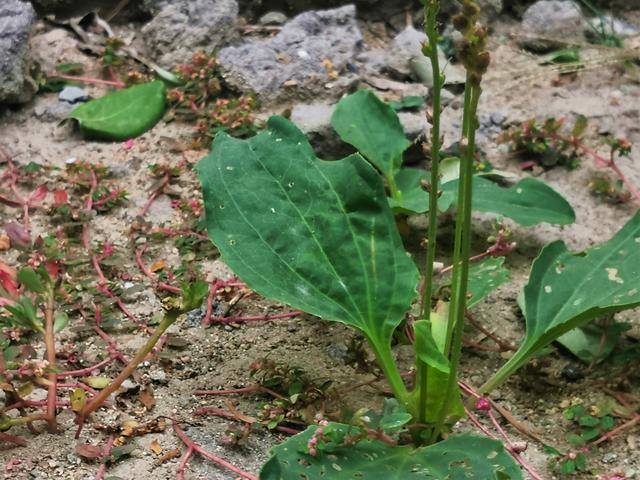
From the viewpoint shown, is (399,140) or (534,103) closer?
(399,140)

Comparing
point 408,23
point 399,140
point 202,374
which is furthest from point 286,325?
point 408,23

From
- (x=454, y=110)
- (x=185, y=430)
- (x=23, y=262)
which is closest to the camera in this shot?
(x=185, y=430)

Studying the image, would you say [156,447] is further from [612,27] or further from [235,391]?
[612,27]

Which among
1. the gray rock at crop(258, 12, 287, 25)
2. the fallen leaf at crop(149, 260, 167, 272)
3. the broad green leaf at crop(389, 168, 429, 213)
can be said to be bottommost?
the fallen leaf at crop(149, 260, 167, 272)

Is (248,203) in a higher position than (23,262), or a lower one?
higher

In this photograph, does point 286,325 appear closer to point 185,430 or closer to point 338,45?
point 185,430

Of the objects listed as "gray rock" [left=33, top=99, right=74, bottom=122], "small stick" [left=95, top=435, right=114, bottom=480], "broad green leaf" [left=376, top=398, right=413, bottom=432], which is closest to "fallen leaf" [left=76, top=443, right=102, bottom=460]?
"small stick" [left=95, top=435, right=114, bottom=480]

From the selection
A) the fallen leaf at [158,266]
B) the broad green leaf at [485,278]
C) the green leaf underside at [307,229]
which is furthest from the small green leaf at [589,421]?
the fallen leaf at [158,266]

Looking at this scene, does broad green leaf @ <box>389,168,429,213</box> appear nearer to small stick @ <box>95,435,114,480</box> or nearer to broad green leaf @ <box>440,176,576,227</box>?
broad green leaf @ <box>440,176,576,227</box>
